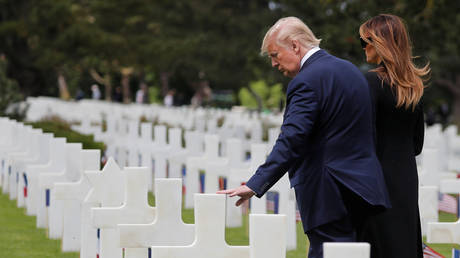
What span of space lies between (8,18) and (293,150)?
26.8 m

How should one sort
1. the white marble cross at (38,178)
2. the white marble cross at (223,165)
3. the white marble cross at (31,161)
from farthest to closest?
the white marble cross at (223,165), the white marble cross at (31,161), the white marble cross at (38,178)

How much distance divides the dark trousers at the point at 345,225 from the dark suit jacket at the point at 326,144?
36 mm

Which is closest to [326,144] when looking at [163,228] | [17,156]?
[163,228]

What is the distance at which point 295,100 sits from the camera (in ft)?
14.8

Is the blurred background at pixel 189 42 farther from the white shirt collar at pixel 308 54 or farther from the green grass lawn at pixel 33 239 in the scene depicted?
the green grass lawn at pixel 33 239

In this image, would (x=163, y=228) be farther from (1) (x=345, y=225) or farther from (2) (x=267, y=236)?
(2) (x=267, y=236)

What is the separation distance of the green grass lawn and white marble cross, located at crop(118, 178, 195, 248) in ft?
6.93

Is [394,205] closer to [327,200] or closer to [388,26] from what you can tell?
[327,200]

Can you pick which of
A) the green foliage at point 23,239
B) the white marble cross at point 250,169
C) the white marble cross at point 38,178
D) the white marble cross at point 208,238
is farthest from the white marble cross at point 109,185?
the white marble cross at point 250,169

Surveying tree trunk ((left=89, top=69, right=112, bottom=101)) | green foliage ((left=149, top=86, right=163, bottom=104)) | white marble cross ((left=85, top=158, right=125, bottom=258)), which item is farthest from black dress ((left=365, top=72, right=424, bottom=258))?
green foliage ((left=149, top=86, right=163, bottom=104))

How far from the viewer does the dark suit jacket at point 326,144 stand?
4.47 m

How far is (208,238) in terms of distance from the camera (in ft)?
14.8

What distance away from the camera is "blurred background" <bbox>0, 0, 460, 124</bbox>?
70.0ft

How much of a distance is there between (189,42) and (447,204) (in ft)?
135
